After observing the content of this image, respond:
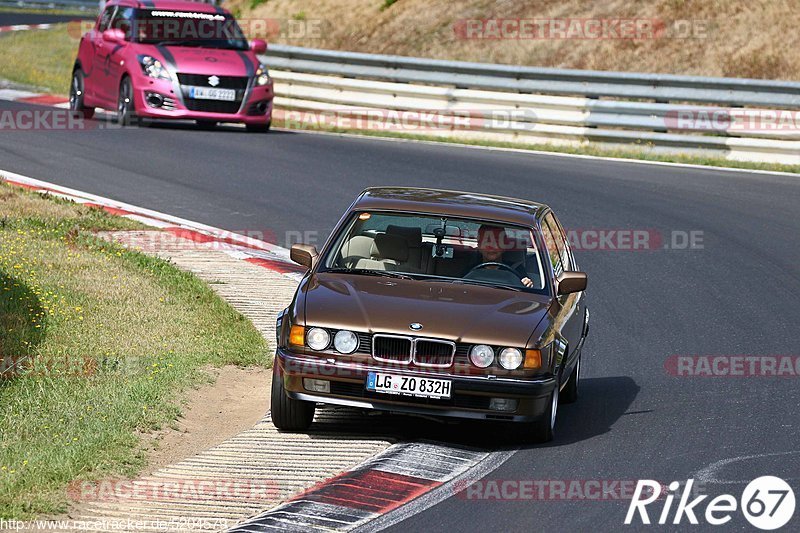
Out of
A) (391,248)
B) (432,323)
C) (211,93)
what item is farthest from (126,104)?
(432,323)

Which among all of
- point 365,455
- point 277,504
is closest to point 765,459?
point 365,455

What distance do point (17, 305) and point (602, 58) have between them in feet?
57.3

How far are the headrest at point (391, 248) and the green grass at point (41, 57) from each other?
1845cm

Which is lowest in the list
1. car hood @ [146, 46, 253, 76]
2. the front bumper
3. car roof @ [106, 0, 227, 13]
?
the front bumper

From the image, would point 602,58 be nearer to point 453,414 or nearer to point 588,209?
point 588,209

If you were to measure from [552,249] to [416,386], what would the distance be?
1.94m

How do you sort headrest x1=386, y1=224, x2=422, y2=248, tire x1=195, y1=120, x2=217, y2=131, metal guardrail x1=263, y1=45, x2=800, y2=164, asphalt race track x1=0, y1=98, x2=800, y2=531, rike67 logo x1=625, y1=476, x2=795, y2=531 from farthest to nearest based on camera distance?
tire x1=195, y1=120, x2=217, y2=131, metal guardrail x1=263, y1=45, x2=800, y2=164, headrest x1=386, y1=224, x2=422, y2=248, asphalt race track x1=0, y1=98, x2=800, y2=531, rike67 logo x1=625, y1=476, x2=795, y2=531

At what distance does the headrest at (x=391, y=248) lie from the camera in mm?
9078

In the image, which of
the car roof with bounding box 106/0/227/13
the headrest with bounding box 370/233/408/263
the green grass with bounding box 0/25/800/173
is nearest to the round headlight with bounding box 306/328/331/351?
the headrest with bounding box 370/233/408/263

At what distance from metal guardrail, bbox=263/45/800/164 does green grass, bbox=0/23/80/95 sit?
5.56 meters

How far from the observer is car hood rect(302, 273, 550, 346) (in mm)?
8078

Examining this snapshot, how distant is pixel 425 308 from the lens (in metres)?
8.27

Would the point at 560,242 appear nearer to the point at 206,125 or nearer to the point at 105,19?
the point at 206,125

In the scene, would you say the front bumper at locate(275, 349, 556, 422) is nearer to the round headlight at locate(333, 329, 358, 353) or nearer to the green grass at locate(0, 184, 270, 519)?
the round headlight at locate(333, 329, 358, 353)
